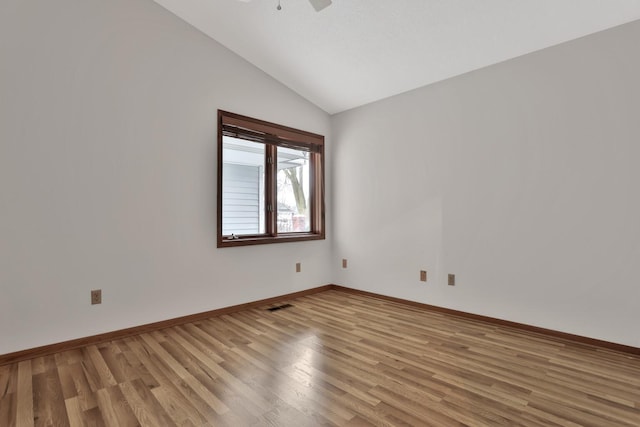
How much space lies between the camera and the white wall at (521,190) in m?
2.42

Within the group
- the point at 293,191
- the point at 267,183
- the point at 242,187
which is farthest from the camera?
the point at 293,191

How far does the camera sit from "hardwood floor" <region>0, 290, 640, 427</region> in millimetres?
1629

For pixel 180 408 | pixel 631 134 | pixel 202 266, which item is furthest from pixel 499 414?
pixel 202 266

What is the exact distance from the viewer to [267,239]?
12.1ft

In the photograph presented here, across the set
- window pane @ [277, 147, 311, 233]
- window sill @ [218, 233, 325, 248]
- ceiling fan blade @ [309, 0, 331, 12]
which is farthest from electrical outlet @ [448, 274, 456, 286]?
ceiling fan blade @ [309, 0, 331, 12]

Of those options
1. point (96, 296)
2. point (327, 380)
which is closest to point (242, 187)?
point (96, 296)

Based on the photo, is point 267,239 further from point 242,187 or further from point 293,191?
point 293,191

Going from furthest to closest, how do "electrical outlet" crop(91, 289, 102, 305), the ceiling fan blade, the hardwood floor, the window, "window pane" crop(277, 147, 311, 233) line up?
"window pane" crop(277, 147, 311, 233), the window, "electrical outlet" crop(91, 289, 102, 305), the ceiling fan blade, the hardwood floor

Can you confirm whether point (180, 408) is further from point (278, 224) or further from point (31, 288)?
point (278, 224)

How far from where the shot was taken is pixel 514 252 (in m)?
2.88

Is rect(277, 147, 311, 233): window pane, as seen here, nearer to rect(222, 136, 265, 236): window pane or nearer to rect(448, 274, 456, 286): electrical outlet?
rect(222, 136, 265, 236): window pane

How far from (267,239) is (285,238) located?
0.26 metres

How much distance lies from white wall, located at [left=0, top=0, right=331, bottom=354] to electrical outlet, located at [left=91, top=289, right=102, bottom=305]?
0.13ft

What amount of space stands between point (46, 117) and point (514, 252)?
388 centimetres
